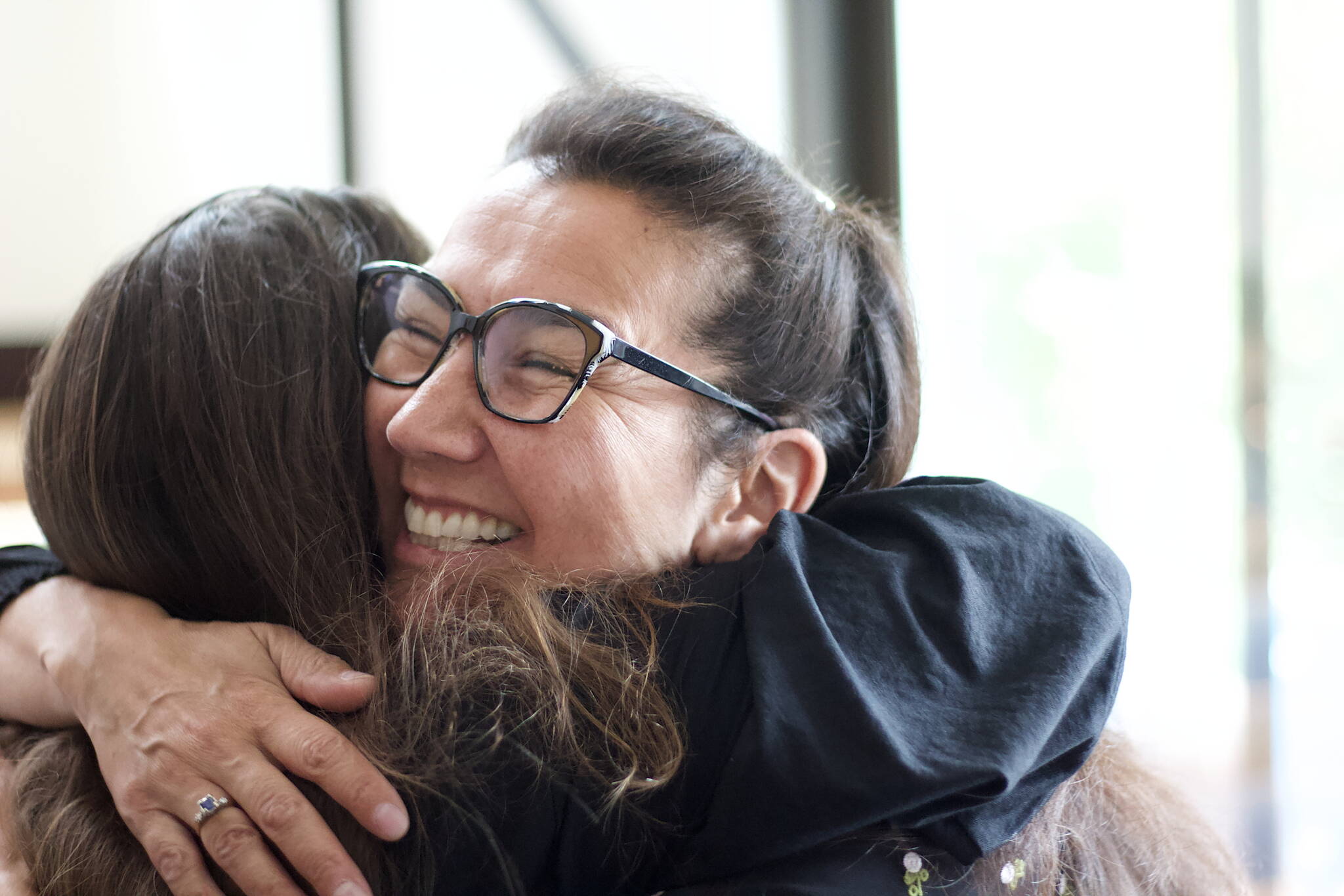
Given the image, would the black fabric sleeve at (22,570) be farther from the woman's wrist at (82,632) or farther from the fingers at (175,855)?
the fingers at (175,855)

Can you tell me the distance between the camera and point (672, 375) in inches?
46.0

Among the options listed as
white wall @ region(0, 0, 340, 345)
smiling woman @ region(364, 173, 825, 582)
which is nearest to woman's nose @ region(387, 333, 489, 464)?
smiling woman @ region(364, 173, 825, 582)

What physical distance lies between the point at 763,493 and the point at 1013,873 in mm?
556

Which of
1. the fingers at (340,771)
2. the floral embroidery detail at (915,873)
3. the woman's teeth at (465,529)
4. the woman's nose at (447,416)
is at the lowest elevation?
the floral embroidery detail at (915,873)

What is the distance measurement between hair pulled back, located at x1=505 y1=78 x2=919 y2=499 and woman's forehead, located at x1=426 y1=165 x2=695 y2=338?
1.3 inches

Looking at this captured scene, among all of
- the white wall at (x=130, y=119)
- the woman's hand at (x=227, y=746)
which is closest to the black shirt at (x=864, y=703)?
the woman's hand at (x=227, y=746)

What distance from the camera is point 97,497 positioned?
3.53 ft

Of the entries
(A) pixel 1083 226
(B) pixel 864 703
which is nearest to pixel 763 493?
(B) pixel 864 703

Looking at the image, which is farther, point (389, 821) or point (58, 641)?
point (58, 641)

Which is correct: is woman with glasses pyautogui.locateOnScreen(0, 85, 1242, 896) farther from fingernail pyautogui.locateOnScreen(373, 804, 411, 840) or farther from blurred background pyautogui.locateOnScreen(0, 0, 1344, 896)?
blurred background pyautogui.locateOnScreen(0, 0, 1344, 896)

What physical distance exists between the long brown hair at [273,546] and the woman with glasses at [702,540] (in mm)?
39

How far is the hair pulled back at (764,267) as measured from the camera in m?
1.24

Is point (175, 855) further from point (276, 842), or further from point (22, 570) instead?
point (22, 570)

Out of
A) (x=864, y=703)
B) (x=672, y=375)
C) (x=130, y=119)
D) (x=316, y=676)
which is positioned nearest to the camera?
(x=864, y=703)
